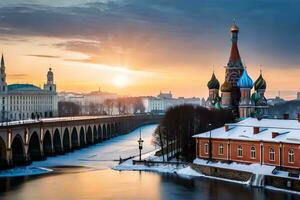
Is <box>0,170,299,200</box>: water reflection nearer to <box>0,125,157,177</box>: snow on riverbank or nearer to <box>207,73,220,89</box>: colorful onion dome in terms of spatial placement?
<box>0,125,157,177</box>: snow on riverbank

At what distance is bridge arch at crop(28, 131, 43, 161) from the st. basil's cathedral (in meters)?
29.9

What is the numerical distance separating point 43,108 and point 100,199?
125426 millimetres

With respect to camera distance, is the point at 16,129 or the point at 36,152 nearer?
the point at 16,129

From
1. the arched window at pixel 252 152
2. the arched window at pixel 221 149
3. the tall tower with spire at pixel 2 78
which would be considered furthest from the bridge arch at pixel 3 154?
the tall tower with spire at pixel 2 78

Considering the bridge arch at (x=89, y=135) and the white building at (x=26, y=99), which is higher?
the white building at (x=26, y=99)

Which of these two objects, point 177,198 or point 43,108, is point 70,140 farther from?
point 43,108

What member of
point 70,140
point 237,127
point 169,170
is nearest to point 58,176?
point 169,170

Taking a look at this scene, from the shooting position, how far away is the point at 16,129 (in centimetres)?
5597

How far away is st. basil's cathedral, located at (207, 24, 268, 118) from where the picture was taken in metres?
79.8

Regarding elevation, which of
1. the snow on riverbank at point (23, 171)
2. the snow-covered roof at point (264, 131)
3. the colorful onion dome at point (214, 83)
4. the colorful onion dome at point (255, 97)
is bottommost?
the snow on riverbank at point (23, 171)

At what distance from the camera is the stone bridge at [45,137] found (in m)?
53.2

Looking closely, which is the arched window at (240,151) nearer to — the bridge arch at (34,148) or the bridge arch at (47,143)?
A: the bridge arch at (34,148)

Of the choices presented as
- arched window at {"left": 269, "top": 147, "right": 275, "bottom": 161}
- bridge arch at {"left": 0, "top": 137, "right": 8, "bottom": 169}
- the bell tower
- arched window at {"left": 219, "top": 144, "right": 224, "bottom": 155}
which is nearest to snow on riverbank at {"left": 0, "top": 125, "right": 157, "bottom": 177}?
bridge arch at {"left": 0, "top": 137, "right": 8, "bottom": 169}

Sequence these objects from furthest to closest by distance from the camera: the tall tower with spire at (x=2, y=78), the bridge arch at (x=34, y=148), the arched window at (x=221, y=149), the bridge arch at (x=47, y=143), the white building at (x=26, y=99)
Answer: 1. the white building at (x=26, y=99)
2. the tall tower with spire at (x=2, y=78)
3. the bridge arch at (x=47, y=143)
4. the bridge arch at (x=34, y=148)
5. the arched window at (x=221, y=149)
